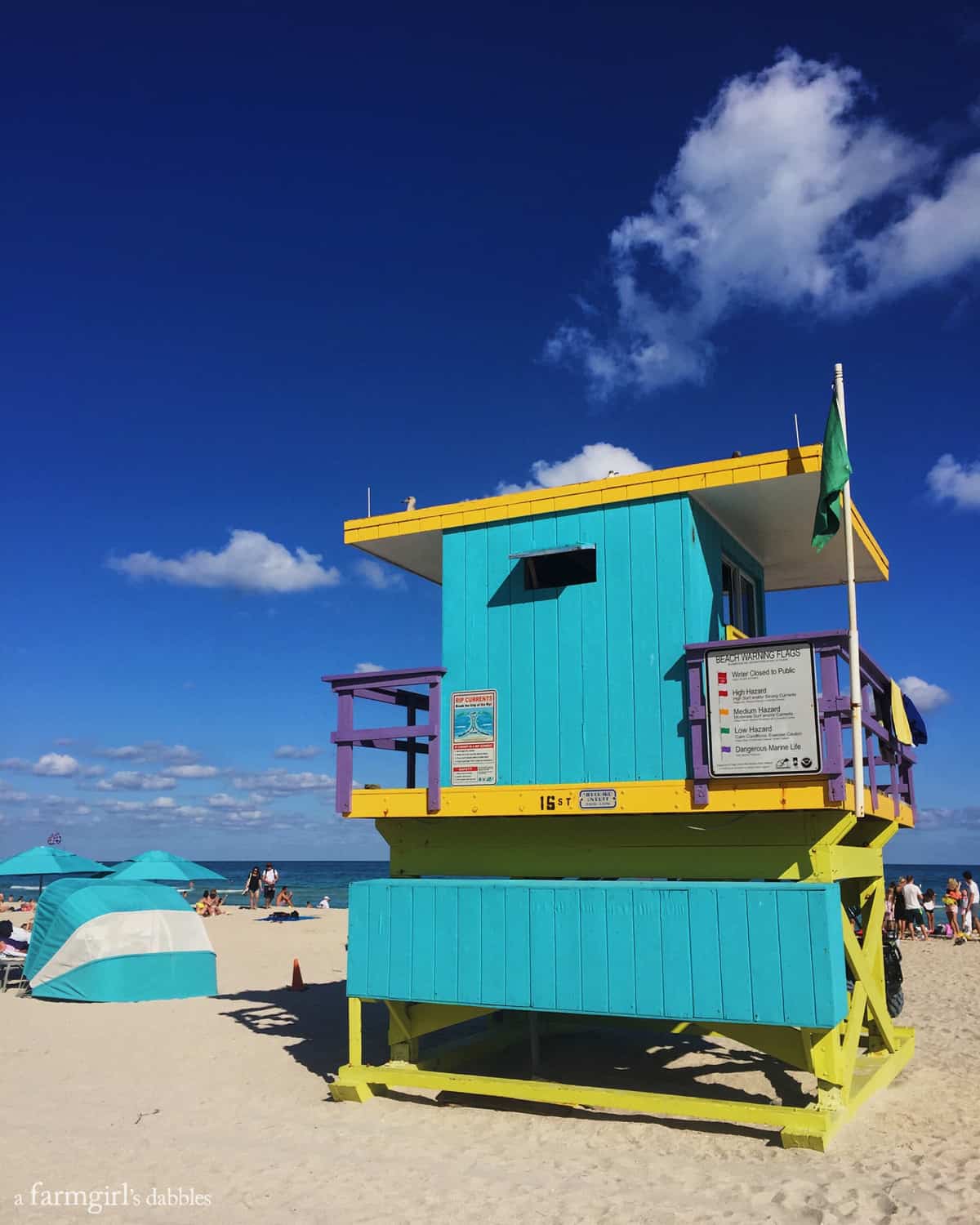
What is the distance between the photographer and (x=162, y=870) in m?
28.5

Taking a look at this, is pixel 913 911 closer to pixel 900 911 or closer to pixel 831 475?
pixel 900 911

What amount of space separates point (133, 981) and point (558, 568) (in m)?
11.1

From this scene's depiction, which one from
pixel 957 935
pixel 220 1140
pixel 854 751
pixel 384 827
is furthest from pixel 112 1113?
pixel 957 935

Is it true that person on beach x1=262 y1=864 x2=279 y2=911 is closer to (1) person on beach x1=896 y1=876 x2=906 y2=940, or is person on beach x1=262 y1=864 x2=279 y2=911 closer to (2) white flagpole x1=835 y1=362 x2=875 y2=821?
(1) person on beach x1=896 y1=876 x2=906 y2=940

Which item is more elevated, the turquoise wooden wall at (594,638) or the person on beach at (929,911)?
the turquoise wooden wall at (594,638)

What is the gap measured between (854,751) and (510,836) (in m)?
3.60

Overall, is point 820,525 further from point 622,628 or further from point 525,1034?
point 525,1034

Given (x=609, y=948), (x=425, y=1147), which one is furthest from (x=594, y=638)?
(x=425, y=1147)

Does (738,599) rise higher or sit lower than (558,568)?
lower

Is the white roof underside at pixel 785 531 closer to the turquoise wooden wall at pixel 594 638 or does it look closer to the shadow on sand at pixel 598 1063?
the turquoise wooden wall at pixel 594 638

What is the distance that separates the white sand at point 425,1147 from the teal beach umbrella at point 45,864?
41.2 ft

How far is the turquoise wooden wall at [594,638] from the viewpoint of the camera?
9.90 meters

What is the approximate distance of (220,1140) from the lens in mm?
8945

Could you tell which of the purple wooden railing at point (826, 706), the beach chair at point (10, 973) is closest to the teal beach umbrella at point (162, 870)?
the beach chair at point (10, 973)
